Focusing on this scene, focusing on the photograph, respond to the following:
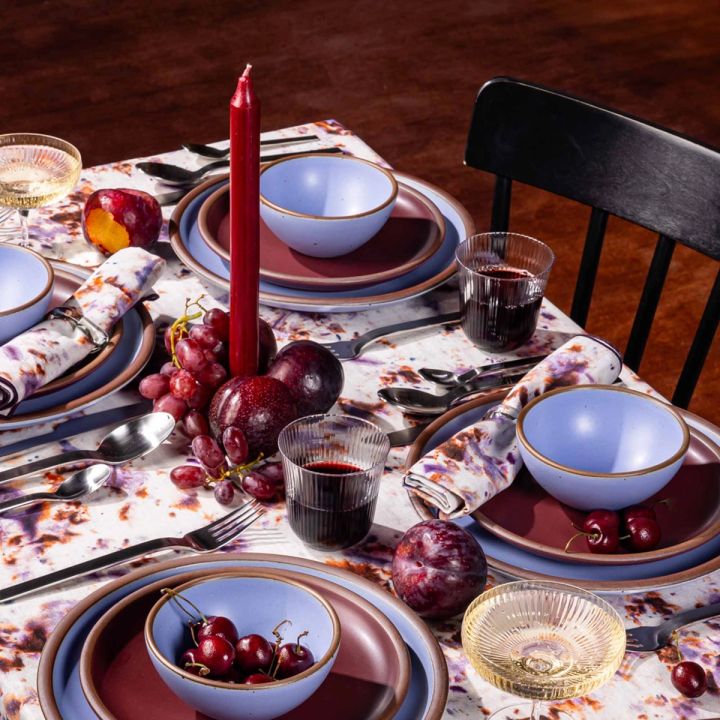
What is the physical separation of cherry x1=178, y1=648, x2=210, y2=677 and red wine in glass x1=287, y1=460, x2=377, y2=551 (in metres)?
0.21

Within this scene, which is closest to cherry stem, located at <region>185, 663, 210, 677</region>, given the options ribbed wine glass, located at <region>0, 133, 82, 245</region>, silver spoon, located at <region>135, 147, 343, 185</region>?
ribbed wine glass, located at <region>0, 133, 82, 245</region>

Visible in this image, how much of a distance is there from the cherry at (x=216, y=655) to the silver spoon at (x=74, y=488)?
31 cm

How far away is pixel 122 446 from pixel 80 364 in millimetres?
170

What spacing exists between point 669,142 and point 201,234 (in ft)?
2.11

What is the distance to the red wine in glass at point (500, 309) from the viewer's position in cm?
127

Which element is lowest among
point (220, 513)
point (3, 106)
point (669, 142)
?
point (3, 106)

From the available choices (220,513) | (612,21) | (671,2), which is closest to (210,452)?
(220,513)

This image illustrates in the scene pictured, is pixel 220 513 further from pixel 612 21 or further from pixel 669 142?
pixel 612 21

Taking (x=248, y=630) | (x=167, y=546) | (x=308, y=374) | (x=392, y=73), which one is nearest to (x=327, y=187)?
(x=308, y=374)

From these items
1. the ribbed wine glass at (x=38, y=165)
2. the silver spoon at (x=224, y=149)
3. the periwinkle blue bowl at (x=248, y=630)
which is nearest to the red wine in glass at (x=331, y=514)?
the periwinkle blue bowl at (x=248, y=630)

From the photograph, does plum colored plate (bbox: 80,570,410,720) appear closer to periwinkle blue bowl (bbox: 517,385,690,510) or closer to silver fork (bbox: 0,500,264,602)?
silver fork (bbox: 0,500,264,602)

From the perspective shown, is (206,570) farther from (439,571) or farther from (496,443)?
(496,443)

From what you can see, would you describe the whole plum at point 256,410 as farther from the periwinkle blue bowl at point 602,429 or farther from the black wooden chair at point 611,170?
the black wooden chair at point 611,170

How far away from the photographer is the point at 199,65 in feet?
14.0
